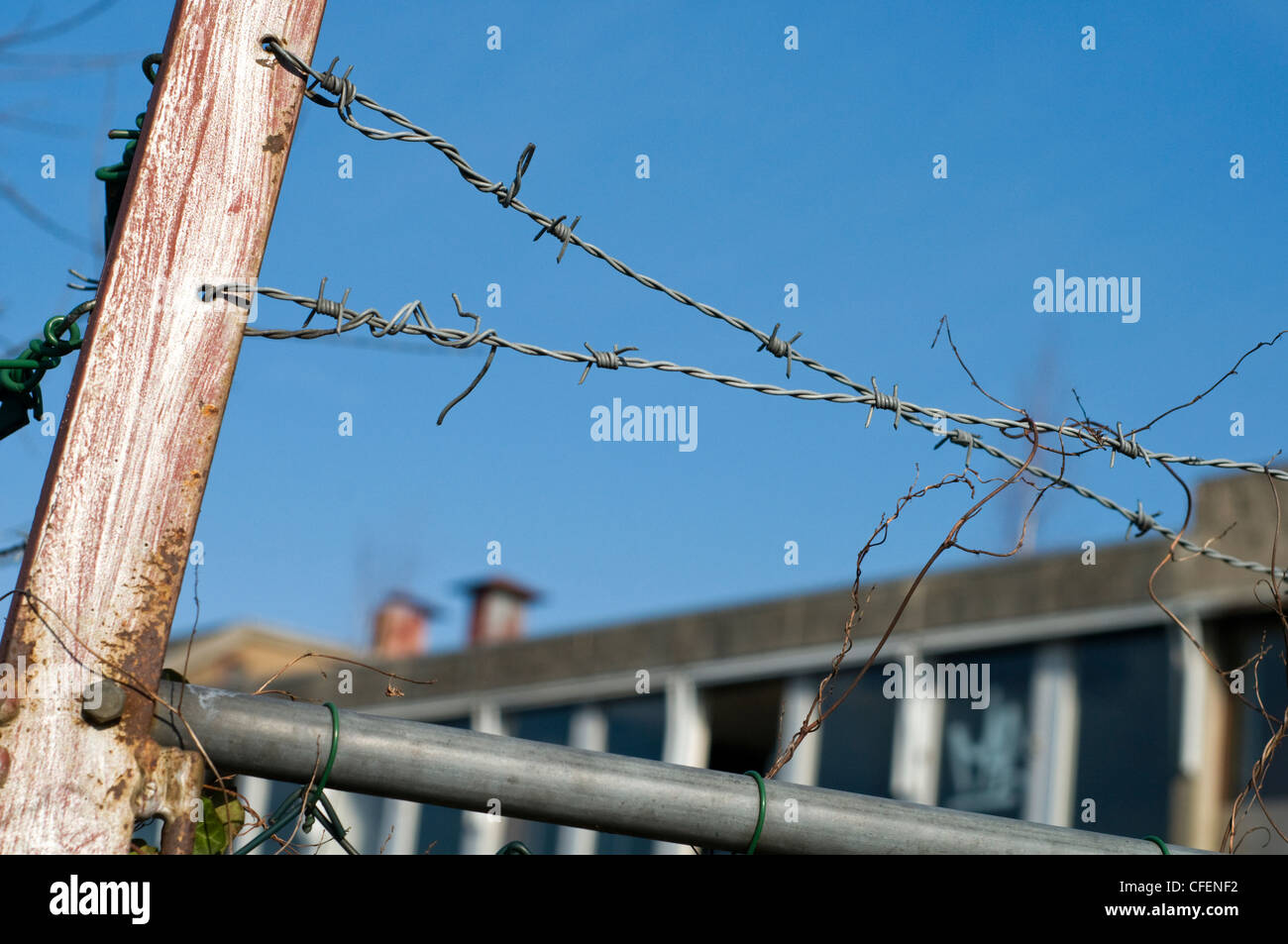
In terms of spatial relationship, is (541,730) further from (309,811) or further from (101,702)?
(101,702)

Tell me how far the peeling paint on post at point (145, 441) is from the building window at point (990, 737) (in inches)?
298

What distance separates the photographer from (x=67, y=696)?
1.42m

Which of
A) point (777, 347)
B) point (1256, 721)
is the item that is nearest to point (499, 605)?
point (1256, 721)

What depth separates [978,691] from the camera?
357 inches

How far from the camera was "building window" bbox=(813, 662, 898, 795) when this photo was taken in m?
9.46

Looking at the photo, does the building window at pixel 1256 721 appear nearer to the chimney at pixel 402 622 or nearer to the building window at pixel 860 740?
the building window at pixel 860 740

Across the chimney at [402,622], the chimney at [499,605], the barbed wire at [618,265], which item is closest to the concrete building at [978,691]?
the barbed wire at [618,265]

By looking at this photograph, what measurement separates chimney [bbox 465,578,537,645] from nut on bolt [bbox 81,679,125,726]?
19.5 metres

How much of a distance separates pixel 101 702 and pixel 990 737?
8.18m

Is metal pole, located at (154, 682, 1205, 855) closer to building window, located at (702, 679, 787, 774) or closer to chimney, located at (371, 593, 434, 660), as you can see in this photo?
building window, located at (702, 679, 787, 774)

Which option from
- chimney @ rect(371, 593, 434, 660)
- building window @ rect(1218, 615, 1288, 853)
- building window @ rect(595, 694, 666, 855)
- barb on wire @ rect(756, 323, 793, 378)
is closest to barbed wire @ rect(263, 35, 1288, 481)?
barb on wire @ rect(756, 323, 793, 378)

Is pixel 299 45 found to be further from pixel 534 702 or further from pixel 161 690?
pixel 534 702
